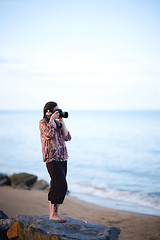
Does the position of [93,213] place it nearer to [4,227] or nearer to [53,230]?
[4,227]

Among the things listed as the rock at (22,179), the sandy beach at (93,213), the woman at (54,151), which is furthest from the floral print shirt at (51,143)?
the rock at (22,179)

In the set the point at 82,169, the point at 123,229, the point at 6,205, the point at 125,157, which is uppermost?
the point at 125,157

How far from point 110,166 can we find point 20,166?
19.5 ft

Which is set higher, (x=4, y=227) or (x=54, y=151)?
(x=54, y=151)

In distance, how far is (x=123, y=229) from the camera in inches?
232

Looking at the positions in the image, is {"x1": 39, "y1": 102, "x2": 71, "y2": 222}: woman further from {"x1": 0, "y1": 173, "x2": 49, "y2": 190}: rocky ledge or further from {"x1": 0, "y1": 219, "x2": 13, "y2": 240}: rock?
{"x1": 0, "y1": 173, "x2": 49, "y2": 190}: rocky ledge

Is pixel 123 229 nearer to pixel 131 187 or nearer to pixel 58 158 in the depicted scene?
pixel 58 158

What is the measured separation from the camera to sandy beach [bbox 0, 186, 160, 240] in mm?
5784

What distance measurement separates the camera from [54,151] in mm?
3979

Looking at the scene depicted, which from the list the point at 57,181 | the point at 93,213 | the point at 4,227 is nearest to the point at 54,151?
the point at 57,181

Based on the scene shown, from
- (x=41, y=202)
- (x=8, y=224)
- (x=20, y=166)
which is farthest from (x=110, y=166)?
(x=8, y=224)

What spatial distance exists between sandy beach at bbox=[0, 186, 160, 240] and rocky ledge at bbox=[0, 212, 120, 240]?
5.59ft

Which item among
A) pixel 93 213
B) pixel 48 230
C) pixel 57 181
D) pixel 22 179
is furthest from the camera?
pixel 22 179

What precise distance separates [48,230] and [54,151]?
3.52 feet
